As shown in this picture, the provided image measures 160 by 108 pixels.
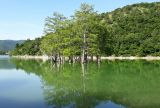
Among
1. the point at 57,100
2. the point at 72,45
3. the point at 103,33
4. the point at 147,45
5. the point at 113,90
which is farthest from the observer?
the point at 147,45

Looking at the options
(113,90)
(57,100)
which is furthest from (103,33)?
(57,100)

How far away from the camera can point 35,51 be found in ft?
625

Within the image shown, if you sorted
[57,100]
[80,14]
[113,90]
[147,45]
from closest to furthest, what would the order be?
1. [57,100]
2. [113,90]
3. [80,14]
4. [147,45]

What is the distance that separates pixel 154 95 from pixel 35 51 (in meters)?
170

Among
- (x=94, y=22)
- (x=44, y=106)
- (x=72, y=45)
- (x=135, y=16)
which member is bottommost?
(x=44, y=106)

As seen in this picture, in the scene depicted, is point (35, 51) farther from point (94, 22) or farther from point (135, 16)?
point (94, 22)

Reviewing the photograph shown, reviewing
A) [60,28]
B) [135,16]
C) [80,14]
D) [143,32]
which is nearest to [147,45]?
[143,32]

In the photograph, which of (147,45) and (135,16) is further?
(135,16)

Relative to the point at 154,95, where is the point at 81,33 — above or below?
above

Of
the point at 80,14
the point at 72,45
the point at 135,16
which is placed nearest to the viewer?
the point at 80,14

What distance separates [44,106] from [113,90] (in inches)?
324

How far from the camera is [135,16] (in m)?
187

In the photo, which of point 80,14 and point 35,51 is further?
point 35,51

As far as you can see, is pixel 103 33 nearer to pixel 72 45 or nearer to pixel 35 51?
pixel 72 45
